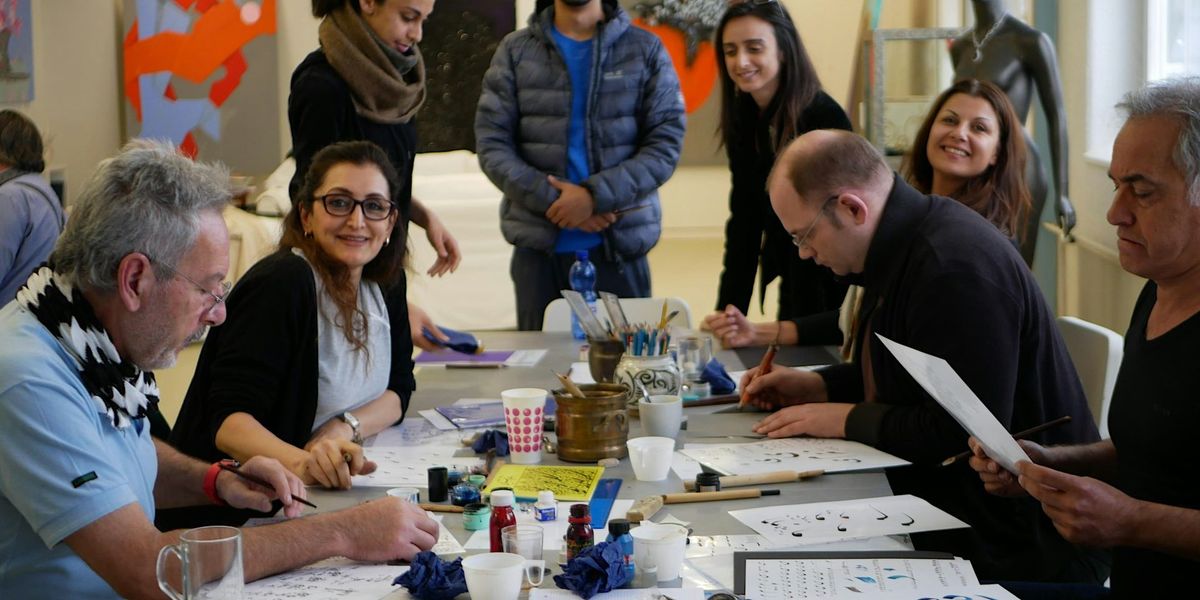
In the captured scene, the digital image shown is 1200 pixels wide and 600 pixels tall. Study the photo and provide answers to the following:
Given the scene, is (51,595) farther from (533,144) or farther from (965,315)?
(533,144)

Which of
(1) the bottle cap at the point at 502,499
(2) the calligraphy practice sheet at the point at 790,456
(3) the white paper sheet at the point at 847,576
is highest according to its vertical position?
(1) the bottle cap at the point at 502,499

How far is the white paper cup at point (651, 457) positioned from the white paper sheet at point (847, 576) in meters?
0.45

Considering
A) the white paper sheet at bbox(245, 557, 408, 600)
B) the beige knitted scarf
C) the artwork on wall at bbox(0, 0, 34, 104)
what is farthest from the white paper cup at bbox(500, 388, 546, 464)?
the artwork on wall at bbox(0, 0, 34, 104)

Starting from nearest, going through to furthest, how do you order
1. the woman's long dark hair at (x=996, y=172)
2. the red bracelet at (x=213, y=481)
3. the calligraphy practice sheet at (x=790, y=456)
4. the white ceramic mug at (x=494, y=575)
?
the white ceramic mug at (x=494, y=575)
the red bracelet at (x=213, y=481)
the calligraphy practice sheet at (x=790, y=456)
the woman's long dark hair at (x=996, y=172)

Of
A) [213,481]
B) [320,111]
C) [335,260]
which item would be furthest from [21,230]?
[213,481]

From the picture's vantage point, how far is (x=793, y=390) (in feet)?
9.14

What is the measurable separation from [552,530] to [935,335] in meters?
0.84

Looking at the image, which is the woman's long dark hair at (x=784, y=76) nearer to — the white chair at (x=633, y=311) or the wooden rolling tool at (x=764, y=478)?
the white chair at (x=633, y=311)

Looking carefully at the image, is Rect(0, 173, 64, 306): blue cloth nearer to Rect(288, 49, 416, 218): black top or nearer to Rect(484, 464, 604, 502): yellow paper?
Rect(288, 49, 416, 218): black top

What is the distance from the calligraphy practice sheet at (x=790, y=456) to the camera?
2254 millimetres

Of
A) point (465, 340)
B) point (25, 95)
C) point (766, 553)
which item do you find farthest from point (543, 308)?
point (25, 95)

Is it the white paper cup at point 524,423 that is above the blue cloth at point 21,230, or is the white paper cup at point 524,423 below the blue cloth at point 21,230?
below

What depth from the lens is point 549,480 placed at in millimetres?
2191

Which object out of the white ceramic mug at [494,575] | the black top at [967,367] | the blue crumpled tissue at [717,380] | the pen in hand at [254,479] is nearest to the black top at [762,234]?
the blue crumpled tissue at [717,380]
